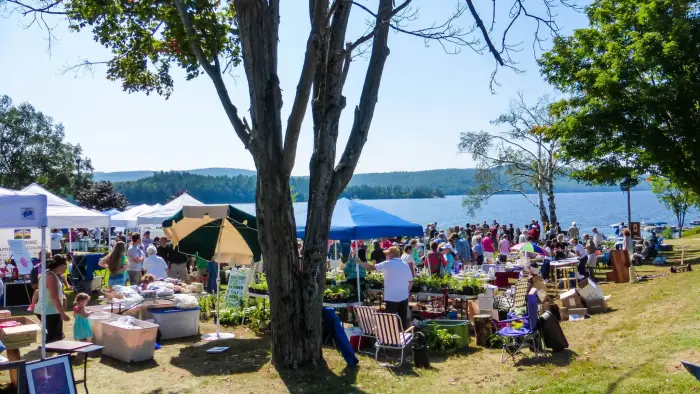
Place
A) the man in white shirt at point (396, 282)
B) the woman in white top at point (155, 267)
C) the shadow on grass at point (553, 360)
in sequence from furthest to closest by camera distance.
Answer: the woman in white top at point (155, 267), the man in white shirt at point (396, 282), the shadow on grass at point (553, 360)

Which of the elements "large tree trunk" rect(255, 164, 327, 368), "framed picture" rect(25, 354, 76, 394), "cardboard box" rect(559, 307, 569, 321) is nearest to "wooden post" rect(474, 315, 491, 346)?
"cardboard box" rect(559, 307, 569, 321)

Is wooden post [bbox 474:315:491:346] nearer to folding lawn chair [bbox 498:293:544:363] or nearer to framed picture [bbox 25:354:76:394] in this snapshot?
folding lawn chair [bbox 498:293:544:363]

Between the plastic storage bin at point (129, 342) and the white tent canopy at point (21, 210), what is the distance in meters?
3.04

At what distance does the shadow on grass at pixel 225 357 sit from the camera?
789 centimetres

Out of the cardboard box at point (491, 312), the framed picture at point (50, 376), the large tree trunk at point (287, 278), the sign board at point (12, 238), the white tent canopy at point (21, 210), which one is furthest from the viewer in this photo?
the sign board at point (12, 238)

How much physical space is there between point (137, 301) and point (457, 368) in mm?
5244

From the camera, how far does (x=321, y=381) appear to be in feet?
23.8

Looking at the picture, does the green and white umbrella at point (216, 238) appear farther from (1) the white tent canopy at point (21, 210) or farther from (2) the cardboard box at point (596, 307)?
(2) the cardboard box at point (596, 307)

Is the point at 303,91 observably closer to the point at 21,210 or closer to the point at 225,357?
the point at 21,210

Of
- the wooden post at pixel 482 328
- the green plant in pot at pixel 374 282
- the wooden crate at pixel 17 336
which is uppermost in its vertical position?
the wooden crate at pixel 17 336

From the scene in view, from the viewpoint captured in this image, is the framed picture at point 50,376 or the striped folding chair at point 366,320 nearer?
the framed picture at point 50,376

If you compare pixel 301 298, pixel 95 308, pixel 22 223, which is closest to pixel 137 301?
pixel 95 308

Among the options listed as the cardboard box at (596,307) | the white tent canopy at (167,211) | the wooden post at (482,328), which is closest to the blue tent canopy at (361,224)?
the wooden post at (482,328)

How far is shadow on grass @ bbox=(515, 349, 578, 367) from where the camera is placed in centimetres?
795
